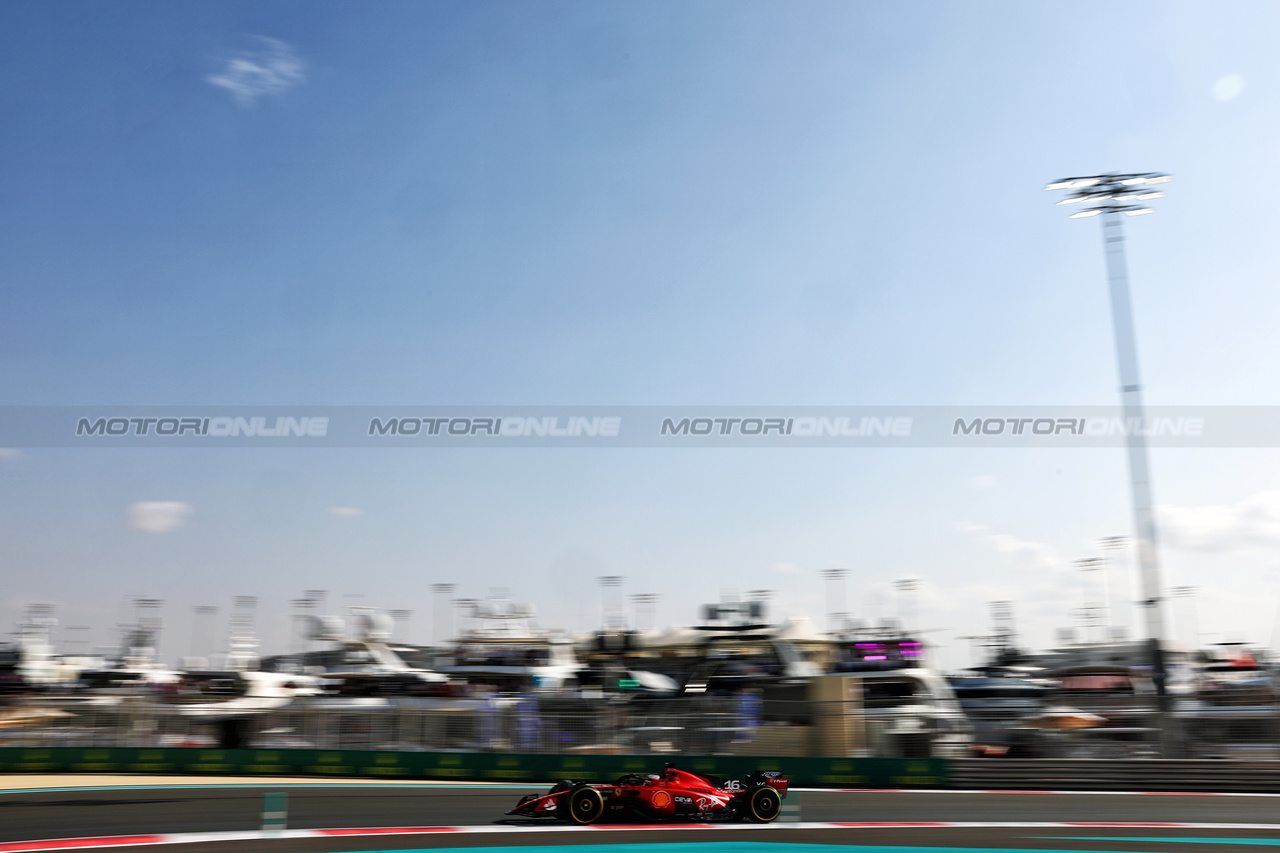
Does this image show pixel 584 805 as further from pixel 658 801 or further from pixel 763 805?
pixel 763 805

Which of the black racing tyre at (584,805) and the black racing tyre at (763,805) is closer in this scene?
the black racing tyre at (584,805)

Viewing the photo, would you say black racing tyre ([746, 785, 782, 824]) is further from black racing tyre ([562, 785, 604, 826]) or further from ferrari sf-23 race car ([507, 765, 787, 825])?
black racing tyre ([562, 785, 604, 826])

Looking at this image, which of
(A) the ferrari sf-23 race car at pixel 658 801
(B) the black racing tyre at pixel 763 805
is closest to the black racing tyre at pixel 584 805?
(A) the ferrari sf-23 race car at pixel 658 801

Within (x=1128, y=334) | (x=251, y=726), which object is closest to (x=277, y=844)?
(x=251, y=726)

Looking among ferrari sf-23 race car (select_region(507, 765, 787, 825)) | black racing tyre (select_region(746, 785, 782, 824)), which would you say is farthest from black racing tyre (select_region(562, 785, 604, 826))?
black racing tyre (select_region(746, 785, 782, 824))

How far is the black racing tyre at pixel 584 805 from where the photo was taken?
1102 cm

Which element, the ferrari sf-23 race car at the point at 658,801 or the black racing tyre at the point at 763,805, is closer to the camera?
the ferrari sf-23 race car at the point at 658,801

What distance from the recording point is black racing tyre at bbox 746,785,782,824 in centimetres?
1134

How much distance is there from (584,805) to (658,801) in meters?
0.82

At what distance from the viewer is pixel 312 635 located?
107ft

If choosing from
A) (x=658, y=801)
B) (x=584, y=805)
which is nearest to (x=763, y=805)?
(x=658, y=801)

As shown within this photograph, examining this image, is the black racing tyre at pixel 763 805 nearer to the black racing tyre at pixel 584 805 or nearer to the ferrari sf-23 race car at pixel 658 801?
the ferrari sf-23 race car at pixel 658 801

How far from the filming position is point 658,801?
36.4ft

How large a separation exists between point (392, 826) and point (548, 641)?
2267cm
